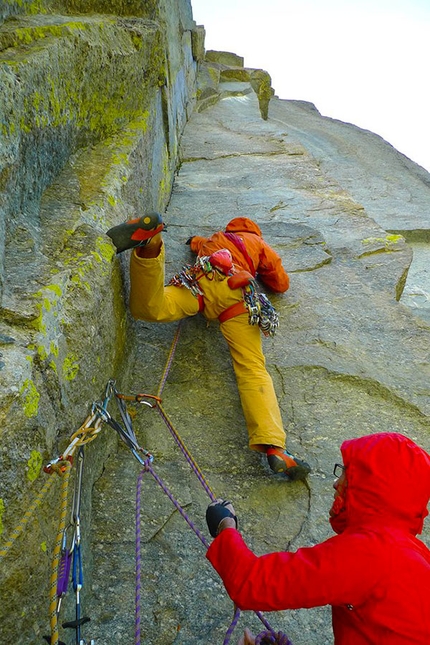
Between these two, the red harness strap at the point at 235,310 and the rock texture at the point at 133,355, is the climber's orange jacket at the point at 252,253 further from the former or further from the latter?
the red harness strap at the point at 235,310

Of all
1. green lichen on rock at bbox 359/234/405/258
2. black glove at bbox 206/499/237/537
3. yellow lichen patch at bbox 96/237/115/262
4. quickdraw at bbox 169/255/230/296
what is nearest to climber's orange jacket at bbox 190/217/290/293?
quickdraw at bbox 169/255/230/296

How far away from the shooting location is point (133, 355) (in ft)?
11.4

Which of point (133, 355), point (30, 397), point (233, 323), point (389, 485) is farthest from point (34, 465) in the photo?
point (233, 323)

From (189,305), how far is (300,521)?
4.80 ft

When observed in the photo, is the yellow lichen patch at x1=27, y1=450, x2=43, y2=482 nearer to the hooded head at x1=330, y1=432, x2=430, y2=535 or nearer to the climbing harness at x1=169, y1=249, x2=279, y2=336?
the hooded head at x1=330, y1=432, x2=430, y2=535

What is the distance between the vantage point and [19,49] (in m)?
2.61

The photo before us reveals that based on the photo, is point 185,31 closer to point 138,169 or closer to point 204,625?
point 138,169

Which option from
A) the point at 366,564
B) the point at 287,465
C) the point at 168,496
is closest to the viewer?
the point at 366,564

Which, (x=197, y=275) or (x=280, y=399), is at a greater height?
(x=197, y=275)

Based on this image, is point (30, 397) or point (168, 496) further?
point (168, 496)

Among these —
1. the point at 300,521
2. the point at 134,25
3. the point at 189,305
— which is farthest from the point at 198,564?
the point at 134,25

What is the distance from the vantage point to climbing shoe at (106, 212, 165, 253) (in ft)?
9.28

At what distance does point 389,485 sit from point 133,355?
2136 millimetres

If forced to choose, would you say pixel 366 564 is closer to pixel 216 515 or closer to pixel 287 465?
pixel 216 515
